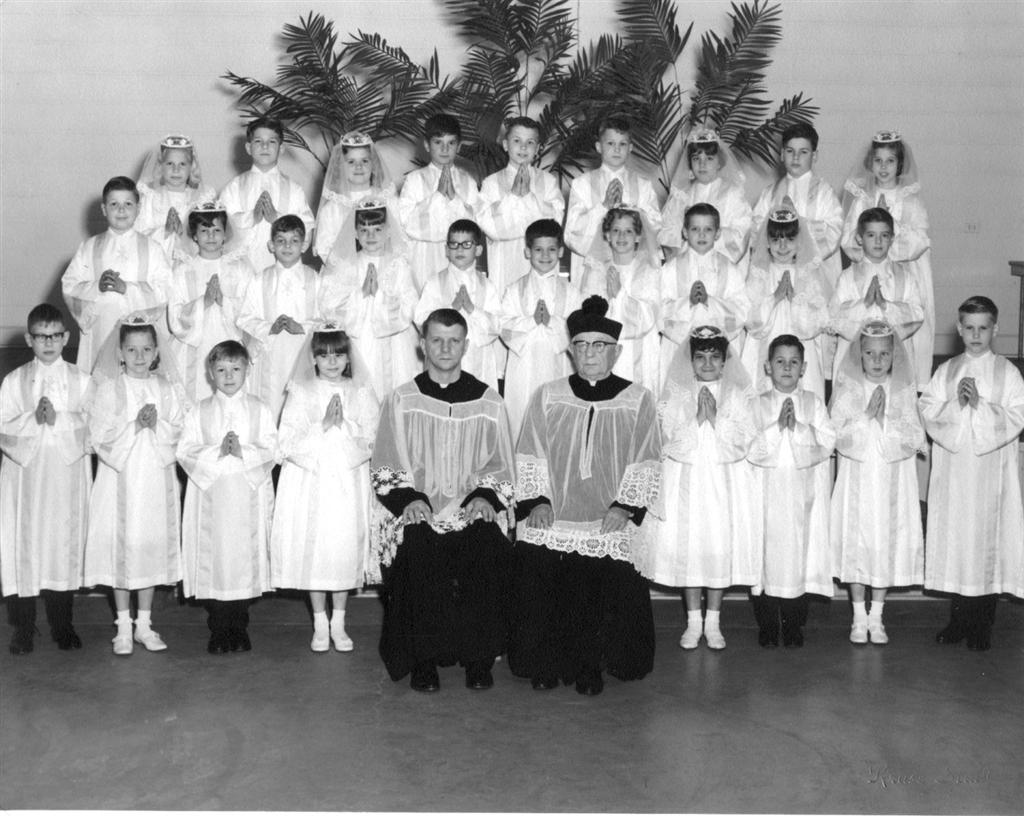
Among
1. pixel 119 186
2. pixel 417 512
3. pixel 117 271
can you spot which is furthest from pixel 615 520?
pixel 119 186

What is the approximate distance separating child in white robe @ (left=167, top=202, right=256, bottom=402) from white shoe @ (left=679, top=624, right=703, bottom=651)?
3070 millimetres

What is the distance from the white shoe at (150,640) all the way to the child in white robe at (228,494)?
0.24 metres

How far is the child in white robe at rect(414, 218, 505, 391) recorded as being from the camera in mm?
7637

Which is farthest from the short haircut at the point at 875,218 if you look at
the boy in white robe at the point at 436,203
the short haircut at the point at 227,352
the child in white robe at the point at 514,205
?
the short haircut at the point at 227,352

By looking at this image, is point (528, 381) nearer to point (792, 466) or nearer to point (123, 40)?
point (792, 466)

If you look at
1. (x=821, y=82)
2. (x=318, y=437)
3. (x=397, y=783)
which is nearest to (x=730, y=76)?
(x=821, y=82)

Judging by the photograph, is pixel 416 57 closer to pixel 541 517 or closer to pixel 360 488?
pixel 360 488

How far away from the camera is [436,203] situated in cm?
832

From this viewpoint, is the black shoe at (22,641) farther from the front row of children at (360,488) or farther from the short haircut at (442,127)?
the short haircut at (442,127)

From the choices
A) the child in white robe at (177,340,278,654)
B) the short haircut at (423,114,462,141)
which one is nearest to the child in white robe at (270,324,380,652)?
the child in white robe at (177,340,278,654)

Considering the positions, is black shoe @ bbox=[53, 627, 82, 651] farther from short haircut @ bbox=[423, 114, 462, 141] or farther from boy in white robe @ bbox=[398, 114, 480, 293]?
short haircut @ bbox=[423, 114, 462, 141]

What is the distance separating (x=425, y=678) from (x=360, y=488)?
1.10 m

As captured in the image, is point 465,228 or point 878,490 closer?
point 878,490

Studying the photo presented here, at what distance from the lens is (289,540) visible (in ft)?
21.7
